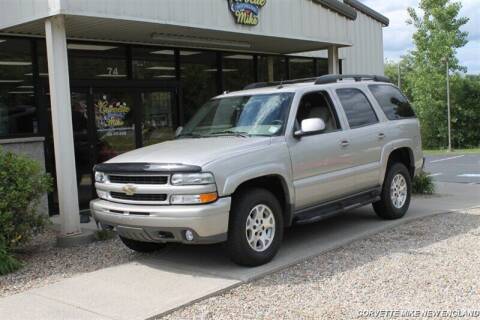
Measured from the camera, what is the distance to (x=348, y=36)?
39.5 ft

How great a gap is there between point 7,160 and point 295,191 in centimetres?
336

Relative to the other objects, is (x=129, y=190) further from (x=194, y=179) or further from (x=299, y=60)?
(x=299, y=60)

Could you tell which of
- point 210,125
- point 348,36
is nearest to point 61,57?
point 210,125

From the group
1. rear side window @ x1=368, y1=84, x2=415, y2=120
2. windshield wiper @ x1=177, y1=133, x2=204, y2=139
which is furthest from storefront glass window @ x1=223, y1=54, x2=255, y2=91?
windshield wiper @ x1=177, y1=133, x2=204, y2=139

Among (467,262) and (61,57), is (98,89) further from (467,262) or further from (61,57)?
(467,262)

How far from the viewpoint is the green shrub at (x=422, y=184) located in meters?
10.9

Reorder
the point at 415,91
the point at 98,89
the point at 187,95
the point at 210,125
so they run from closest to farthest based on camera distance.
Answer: the point at 210,125
the point at 98,89
the point at 187,95
the point at 415,91

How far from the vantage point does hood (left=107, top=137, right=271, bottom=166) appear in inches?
222

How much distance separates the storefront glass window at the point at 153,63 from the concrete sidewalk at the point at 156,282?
4.74 meters

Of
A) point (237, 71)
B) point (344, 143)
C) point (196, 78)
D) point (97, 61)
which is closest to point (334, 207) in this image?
point (344, 143)

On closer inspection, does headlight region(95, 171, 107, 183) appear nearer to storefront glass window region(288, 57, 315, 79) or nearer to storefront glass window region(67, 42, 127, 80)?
storefront glass window region(67, 42, 127, 80)

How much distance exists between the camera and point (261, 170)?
591 cm

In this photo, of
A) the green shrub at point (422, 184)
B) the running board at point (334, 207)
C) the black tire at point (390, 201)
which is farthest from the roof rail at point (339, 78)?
the green shrub at point (422, 184)

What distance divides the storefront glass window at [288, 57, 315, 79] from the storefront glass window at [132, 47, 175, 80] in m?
4.12
